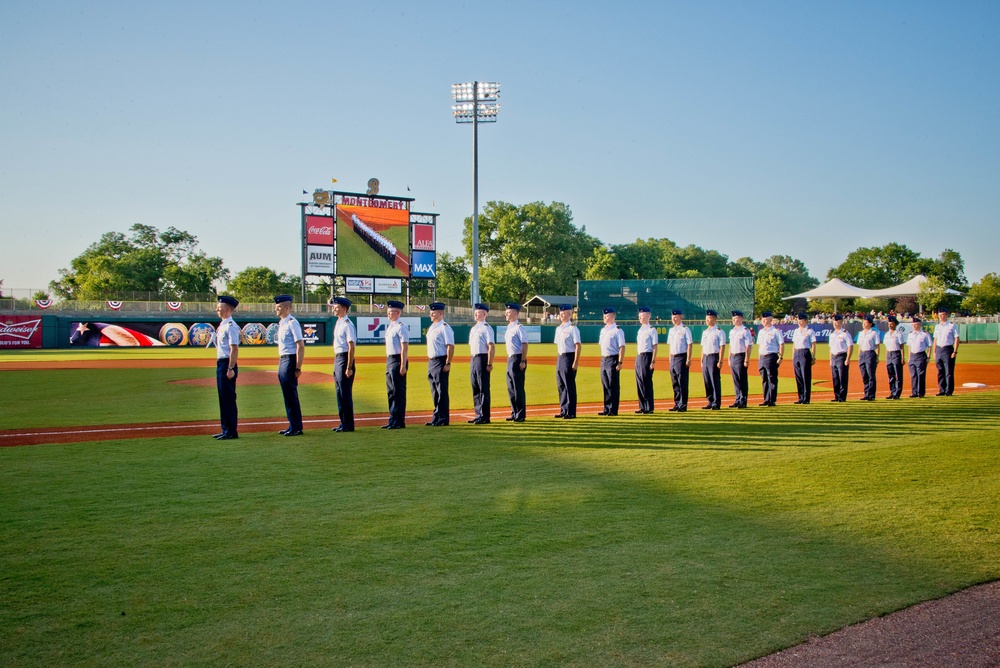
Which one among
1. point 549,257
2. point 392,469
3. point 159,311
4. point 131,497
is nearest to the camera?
point 131,497

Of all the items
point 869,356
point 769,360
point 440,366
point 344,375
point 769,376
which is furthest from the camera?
point 869,356

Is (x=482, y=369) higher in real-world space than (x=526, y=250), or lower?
lower

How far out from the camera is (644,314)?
511 inches

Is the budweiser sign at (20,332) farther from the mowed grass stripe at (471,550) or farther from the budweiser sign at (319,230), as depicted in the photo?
the mowed grass stripe at (471,550)

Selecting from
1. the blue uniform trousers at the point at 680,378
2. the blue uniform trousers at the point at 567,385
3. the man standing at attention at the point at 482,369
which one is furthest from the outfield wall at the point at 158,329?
the man standing at attention at the point at 482,369

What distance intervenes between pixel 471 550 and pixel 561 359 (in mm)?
7347

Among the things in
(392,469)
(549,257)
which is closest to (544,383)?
(392,469)

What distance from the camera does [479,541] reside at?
4.69m

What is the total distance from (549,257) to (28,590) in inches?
3010

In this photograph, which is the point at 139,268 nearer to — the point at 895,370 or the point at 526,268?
the point at 526,268

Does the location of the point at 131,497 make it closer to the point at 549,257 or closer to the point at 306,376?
the point at 306,376

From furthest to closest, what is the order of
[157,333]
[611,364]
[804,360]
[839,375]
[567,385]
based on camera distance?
1. [157,333]
2. [839,375]
3. [804,360]
4. [611,364]
5. [567,385]

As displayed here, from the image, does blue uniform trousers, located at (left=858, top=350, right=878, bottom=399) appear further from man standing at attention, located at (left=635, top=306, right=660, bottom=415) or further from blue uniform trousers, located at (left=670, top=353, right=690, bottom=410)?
man standing at attention, located at (left=635, top=306, right=660, bottom=415)

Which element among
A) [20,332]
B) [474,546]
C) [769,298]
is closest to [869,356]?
[474,546]
